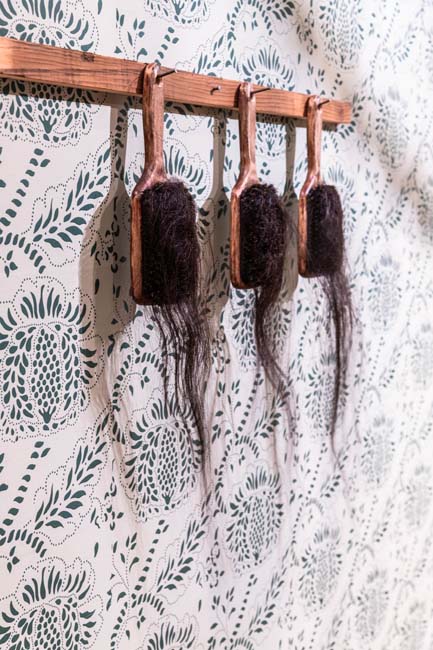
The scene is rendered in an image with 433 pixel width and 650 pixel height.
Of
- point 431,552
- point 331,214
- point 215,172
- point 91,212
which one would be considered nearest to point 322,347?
point 331,214

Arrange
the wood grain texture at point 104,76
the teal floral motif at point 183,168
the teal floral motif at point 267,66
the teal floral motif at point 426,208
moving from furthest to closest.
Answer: the teal floral motif at point 426,208
the teal floral motif at point 267,66
the teal floral motif at point 183,168
the wood grain texture at point 104,76

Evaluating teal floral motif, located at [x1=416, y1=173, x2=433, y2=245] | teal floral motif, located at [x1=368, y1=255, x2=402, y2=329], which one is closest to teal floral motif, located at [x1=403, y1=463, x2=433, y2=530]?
teal floral motif, located at [x1=368, y1=255, x2=402, y2=329]

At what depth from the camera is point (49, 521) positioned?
0.80 metres

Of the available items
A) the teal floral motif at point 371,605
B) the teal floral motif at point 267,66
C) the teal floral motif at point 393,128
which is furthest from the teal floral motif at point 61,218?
the teal floral motif at point 371,605

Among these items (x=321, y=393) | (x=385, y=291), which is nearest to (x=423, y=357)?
(x=385, y=291)

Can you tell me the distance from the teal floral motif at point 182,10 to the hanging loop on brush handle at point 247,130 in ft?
0.32

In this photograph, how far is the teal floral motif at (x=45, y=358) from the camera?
0.75 metres

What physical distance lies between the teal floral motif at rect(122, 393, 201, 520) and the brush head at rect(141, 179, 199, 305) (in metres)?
0.17

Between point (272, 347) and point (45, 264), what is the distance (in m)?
0.39

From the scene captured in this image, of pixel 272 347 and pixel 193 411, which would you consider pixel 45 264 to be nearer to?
pixel 193 411

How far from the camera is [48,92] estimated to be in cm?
76

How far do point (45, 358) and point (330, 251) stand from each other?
45 cm

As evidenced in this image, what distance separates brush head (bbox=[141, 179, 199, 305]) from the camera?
78 centimetres

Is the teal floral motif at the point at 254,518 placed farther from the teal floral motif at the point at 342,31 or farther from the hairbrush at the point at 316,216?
the teal floral motif at the point at 342,31
